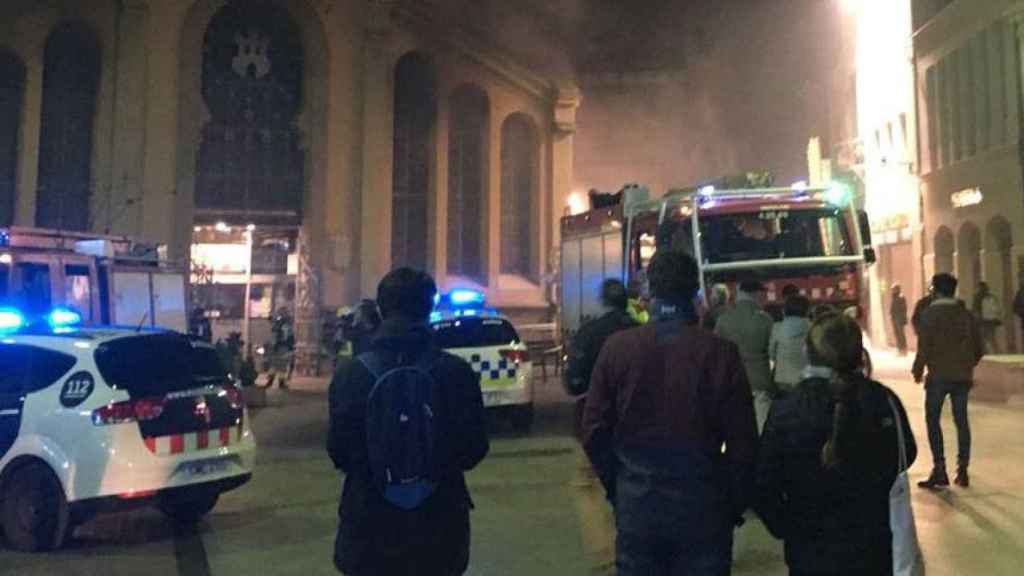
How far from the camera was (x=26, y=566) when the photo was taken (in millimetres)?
5695

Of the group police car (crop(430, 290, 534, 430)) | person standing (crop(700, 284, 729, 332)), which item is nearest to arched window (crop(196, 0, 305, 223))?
police car (crop(430, 290, 534, 430))

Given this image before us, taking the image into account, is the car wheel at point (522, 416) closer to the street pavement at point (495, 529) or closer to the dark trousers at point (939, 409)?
the street pavement at point (495, 529)

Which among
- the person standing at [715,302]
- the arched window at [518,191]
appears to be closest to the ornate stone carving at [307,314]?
the arched window at [518,191]

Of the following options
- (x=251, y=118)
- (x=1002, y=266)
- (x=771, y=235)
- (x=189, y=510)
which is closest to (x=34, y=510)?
(x=189, y=510)

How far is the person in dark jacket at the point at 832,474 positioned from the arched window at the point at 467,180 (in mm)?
21416

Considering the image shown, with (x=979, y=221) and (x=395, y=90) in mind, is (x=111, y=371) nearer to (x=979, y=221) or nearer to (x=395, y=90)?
(x=395, y=90)

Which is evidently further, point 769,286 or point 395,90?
point 395,90

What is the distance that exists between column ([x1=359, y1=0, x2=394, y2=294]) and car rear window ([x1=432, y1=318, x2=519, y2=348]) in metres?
10.8

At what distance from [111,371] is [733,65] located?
121 ft

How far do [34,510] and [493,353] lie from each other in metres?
6.09

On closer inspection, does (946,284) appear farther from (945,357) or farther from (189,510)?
(189,510)

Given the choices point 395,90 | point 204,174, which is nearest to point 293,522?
point 204,174

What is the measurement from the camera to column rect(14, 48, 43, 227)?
65.2ft

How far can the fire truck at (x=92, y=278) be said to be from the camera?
1132 centimetres
